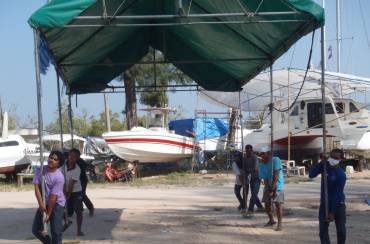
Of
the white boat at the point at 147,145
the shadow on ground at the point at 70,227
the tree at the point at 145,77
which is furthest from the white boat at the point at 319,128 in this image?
the shadow on ground at the point at 70,227

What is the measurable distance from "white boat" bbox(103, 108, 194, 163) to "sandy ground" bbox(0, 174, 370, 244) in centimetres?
639

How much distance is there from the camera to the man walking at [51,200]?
820 centimetres

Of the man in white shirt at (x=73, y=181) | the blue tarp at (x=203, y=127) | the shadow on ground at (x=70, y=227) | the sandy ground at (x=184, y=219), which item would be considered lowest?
the sandy ground at (x=184, y=219)

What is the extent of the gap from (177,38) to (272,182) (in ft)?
11.1

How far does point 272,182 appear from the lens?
11172 mm

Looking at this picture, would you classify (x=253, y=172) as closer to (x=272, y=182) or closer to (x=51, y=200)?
(x=272, y=182)

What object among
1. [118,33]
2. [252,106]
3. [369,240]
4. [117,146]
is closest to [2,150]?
[117,146]

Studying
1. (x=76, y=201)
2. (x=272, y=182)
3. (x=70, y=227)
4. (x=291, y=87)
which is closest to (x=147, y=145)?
(x=291, y=87)

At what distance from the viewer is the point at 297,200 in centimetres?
1664

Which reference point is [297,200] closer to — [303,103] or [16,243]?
[16,243]

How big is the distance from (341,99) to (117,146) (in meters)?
10.0

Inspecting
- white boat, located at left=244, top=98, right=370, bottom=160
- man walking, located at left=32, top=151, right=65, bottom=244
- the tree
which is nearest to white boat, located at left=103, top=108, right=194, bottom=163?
the tree

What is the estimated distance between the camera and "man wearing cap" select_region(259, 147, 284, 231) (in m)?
11.1

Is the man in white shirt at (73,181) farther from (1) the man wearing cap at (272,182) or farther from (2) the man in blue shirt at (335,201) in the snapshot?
(2) the man in blue shirt at (335,201)
